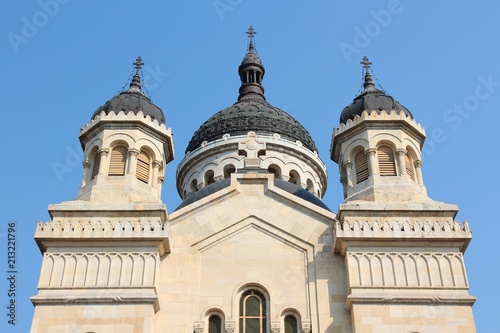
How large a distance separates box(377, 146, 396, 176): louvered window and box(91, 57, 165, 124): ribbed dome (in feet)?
25.5

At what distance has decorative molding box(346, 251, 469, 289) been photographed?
67.5 ft

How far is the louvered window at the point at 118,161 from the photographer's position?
2404 cm

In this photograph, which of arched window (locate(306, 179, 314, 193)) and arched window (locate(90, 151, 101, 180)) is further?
arched window (locate(306, 179, 314, 193))

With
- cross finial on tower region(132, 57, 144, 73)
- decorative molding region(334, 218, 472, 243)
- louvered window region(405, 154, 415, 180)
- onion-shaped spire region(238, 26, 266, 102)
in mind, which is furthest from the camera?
onion-shaped spire region(238, 26, 266, 102)

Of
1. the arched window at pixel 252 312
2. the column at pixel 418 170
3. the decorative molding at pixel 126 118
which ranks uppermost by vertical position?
the decorative molding at pixel 126 118

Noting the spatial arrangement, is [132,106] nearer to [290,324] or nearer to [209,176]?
[290,324]

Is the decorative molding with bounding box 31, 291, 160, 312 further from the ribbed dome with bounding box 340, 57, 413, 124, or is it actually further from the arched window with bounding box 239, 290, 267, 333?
the ribbed dome with bounding box 340, 57, 413, 124

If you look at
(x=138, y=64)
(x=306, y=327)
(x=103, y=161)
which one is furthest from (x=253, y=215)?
(x=138, y=64)

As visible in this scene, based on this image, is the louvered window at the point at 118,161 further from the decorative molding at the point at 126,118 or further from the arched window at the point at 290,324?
the arched window at the point at 290,324

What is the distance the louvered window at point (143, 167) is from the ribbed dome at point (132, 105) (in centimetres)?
161

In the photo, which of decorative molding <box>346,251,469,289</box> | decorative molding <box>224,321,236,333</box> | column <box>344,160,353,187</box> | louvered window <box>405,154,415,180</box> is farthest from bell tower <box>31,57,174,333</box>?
louvered window <box>405,154,415,180</box>

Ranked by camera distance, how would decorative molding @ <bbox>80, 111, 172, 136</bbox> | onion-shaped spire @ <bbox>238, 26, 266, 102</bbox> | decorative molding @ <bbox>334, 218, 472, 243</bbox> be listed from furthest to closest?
1. onion-shaped spire @ <bbox>238, 26, 266, 102</bbox>
2. decorative molding @ <bbox>80, 111, 172, 136</bbox>
3. decorative molding @ <bbox>334, 218, 472, 243</bbox>

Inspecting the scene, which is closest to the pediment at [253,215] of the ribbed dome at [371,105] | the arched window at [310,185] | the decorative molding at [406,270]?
the decorative molding at [406,270]

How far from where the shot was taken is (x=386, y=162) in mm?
24406
